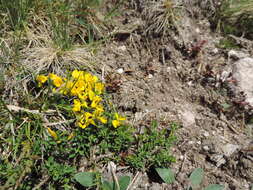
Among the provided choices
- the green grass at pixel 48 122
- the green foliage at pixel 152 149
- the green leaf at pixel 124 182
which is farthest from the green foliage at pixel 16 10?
the green leaf at pixel 124 182

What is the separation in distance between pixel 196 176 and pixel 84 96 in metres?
1.27

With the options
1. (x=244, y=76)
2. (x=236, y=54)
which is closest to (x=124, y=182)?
(x=244, y=76)

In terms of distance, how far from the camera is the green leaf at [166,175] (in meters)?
2.10

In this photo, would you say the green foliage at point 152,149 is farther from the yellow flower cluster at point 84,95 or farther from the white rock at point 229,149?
the white rock at point 229,149

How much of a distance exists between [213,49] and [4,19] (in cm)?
252

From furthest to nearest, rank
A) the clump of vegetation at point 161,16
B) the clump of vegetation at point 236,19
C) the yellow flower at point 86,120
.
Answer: the clump of vegetation at point 236,19 → the clump of vegetation at point 161,16 → the yellow flower at point 86,120

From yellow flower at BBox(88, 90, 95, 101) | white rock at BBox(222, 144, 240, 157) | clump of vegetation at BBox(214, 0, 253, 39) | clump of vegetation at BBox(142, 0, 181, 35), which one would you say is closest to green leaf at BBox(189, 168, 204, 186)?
white rock at BBox(222, 144, 240, 157)

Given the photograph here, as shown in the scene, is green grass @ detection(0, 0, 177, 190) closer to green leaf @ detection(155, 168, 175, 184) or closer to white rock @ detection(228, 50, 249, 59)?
green leaf @ detection(155, 168, 175, 184)

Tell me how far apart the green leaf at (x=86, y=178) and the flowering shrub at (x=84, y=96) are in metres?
0.41

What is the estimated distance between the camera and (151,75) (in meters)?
2.83

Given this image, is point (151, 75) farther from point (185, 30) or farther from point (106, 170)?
point (106, 170)

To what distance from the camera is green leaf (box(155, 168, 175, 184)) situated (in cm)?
210

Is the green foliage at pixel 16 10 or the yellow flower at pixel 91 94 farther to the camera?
the green foliage at pixel 16 10

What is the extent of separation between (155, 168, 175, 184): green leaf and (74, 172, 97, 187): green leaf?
0.57 meters
